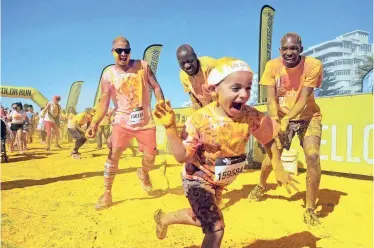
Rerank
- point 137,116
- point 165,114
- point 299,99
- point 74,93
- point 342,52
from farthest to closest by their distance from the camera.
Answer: point 342,52 < point 74,93 < point 137,116 < point 299,99 < point 165,114

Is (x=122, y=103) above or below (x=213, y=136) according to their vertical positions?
above

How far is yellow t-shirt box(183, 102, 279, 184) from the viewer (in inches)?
106

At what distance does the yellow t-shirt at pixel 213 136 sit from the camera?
2699mm

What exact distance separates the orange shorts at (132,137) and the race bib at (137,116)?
165mm

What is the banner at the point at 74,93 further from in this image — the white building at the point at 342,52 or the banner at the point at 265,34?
the white building at the point at 342,52

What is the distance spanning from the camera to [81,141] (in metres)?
12.1

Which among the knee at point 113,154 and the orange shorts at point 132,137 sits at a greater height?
the orange shorts at point 132,137

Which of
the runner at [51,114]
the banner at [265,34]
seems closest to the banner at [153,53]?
the runner at [51,114]

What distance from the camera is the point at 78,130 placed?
12180 mm

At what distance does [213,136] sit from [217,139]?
0.14 ft

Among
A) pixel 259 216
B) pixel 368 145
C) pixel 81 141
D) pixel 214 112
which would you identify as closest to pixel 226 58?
pixel 214 112

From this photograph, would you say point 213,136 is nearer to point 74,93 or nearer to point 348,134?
point 348,134

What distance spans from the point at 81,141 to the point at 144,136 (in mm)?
7300

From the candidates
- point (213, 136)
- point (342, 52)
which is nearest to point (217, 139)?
point (213, 136)
